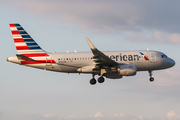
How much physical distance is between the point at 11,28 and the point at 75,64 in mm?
13859

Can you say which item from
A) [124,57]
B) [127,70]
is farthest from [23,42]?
[127,70]

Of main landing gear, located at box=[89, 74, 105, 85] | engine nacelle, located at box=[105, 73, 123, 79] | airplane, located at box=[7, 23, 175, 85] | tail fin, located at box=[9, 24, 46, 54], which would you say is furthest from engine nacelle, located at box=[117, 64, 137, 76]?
tail fin, located at box=[9, 24, 46, 54]

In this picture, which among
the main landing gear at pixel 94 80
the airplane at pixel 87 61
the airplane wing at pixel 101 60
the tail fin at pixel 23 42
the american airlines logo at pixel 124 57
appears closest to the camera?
the airplane wing at pixel 101 60

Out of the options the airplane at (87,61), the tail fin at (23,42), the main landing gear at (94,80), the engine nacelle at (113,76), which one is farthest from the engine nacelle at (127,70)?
the tail fin at (23,42)

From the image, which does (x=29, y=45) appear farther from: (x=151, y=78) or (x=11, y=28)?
(x=151, y=78)

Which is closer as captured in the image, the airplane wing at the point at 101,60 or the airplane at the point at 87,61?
the airplane wing at the point at 101,60

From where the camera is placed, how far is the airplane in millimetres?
52469

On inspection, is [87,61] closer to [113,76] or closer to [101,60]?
[101,60]

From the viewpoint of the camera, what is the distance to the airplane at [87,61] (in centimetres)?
5247

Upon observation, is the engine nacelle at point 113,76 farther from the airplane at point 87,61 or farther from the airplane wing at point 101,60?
the airplane wing at point 101,60

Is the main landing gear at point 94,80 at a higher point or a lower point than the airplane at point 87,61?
lower

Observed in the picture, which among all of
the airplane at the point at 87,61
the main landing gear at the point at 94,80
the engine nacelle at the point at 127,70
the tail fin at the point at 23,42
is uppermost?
the tail fin at the point at 23,42

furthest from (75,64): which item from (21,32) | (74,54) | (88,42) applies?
(21,32)

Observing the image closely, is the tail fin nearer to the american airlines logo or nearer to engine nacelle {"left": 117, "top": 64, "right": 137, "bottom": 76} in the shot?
the american airlines logo
